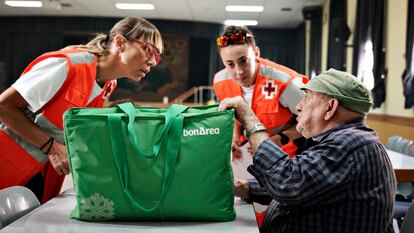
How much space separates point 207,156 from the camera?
121 cm

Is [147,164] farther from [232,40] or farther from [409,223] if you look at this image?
[232,40]

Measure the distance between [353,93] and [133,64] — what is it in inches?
35.0

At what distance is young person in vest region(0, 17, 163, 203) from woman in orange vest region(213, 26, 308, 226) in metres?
0.40

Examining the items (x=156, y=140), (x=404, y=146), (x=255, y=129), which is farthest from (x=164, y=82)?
(x=156, y=140)

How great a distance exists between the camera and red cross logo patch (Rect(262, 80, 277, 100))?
2.18 m

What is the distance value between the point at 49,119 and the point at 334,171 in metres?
1.00

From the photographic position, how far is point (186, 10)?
12.4 metres

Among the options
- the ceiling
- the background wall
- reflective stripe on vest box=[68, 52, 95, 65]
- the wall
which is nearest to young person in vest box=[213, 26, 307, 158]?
reflective stripe on vest box=[68, 52, 95, 65]

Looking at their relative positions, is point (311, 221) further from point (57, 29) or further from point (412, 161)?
point (57, 29)

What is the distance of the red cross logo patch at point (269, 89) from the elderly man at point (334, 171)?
0.86 metres

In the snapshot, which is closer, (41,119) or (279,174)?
(279,174)

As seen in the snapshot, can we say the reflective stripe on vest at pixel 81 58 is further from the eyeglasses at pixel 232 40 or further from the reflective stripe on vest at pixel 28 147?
the eyeglasses at pixel 232 40

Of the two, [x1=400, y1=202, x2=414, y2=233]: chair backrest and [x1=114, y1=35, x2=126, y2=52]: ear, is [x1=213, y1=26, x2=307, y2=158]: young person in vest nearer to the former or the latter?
[x1=114, y1=35, x2=126, y2=52]: ear

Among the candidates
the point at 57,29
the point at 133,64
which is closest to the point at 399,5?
the point at 133,64
